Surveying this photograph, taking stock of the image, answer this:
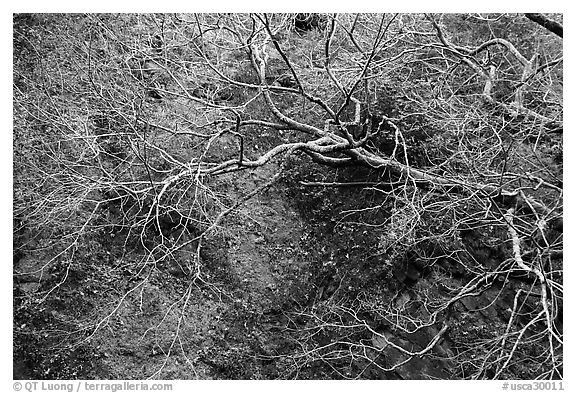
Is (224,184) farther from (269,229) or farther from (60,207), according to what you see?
(60,207)

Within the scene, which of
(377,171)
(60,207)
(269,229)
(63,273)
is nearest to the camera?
(60,207)

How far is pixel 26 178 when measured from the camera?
18.2 ft

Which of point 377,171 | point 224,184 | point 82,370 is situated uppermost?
point 377,171

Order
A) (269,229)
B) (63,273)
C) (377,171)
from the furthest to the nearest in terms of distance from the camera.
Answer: (269,229), (377,171), (63,273)

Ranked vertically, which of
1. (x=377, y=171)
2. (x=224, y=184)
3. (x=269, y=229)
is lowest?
(x=269, y=229)

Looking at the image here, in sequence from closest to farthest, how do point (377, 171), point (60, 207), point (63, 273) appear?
1. point (60, 207)
2. point (63, 273)
3. point (377, 171)

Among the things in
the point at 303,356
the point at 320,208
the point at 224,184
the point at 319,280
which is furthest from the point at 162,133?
the point at 303,356

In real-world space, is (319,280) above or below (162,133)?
below

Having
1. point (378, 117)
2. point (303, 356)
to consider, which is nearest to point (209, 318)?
point (303, 356)

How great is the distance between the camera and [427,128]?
6539 millimetres

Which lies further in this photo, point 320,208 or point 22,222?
point 320,208

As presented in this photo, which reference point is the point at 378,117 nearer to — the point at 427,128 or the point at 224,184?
the point at 427,128

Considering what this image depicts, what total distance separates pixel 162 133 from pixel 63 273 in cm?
215

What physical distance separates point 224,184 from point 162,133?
1.07 m
